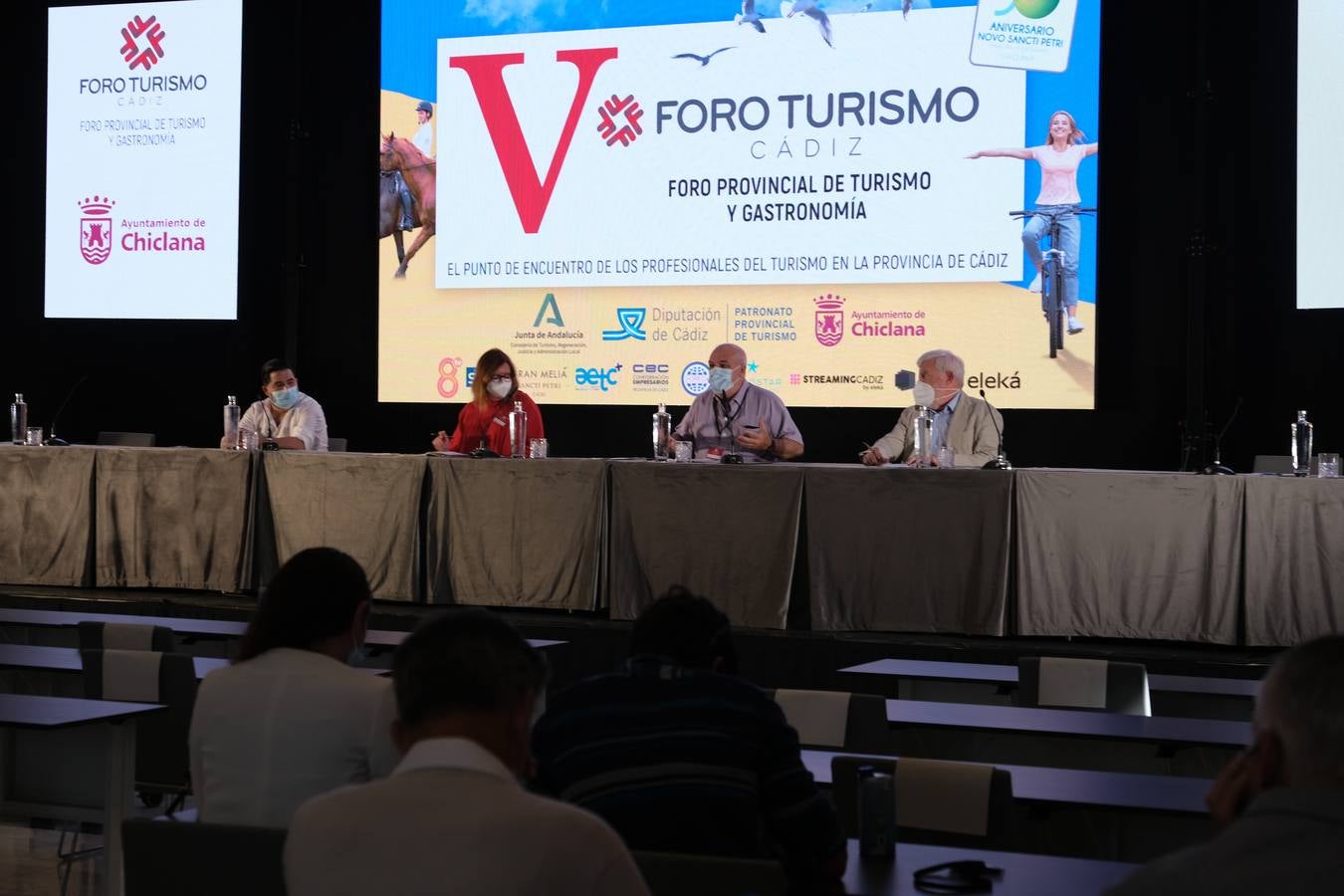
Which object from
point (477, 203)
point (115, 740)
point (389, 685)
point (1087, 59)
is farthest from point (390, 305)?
point (389, 685)

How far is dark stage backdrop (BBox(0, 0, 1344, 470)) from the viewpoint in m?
8.70

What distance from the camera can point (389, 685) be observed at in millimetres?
2734

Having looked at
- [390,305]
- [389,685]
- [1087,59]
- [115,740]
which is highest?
[1087,59]

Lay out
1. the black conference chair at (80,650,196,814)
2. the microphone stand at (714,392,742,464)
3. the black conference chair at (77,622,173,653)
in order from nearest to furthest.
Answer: the black conference chair at (80,650,196,814) → the black conference chair at (77,622,173,653) → the microphone stand at (714,392,742,464)

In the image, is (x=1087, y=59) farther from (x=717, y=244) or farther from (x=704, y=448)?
(x=704, y=448)

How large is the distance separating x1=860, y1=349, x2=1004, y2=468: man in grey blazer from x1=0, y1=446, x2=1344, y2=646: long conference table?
2.14 feet

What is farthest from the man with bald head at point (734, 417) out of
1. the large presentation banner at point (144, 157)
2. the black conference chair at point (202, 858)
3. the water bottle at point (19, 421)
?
the black conference chair at point (202, 858)

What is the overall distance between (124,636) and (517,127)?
516cm

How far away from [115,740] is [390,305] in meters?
6.34

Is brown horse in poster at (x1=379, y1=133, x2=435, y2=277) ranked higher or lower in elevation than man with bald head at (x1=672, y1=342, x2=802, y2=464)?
higher

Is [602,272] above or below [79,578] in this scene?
above

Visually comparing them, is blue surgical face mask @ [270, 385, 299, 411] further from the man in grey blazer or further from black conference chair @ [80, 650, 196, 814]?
black conference chair @ [80, 650, 196, 814]

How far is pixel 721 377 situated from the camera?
7574 mm

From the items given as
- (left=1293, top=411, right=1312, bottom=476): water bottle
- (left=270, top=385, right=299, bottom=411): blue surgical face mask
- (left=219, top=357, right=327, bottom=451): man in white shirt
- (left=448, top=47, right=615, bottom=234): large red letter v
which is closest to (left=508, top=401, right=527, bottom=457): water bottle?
(left=219, top=357, right=327, bottom=451): man in white shirt
